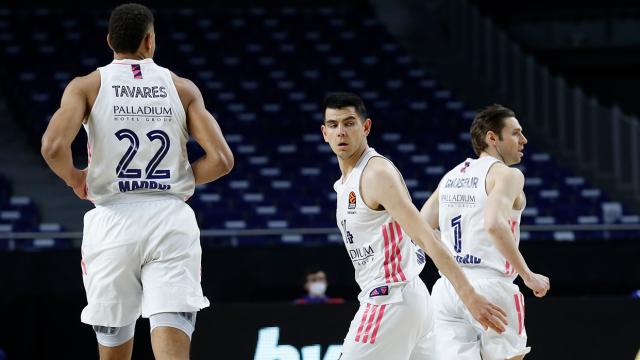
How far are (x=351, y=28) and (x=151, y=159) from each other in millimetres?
20784

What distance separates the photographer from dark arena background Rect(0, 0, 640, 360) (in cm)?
926

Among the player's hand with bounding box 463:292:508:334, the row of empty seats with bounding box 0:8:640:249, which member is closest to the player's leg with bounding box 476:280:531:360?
the player's hand with bounding box 463:292:508:334

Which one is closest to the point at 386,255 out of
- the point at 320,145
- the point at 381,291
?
the point at 381,291

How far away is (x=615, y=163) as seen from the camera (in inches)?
771

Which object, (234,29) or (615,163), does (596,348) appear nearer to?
(615,163)

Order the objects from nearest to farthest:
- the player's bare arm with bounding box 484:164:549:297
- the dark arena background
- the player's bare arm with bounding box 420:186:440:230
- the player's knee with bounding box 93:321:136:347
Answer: the player's knee with bounding box 93:321:136:347, the player's bare arm with bounding box 484:164:549:297, the player's bare arm with bounding box 420:186:440:230, the dark arena background

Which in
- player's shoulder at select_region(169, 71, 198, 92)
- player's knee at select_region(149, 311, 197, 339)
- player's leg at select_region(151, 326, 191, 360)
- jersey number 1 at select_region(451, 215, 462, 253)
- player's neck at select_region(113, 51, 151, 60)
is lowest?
player's leg at select_region(151, 326, 191, 360)

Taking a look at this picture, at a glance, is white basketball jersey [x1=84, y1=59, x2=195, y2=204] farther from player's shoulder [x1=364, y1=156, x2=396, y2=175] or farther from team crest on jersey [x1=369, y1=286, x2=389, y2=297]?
team crest on jersey [x1=369, y1=286, x2=389, y2=297]

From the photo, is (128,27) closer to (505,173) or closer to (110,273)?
(110,273)

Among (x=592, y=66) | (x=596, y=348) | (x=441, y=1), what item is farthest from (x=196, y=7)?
(x=596, y=348)

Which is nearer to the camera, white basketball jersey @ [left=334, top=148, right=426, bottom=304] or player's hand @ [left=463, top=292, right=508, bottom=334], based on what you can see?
player's hand @ [left=463, top=292, right=508, bottom=334]

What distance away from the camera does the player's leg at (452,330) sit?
6703 millimetres

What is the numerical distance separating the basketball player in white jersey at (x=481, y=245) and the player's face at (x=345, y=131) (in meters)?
1.24

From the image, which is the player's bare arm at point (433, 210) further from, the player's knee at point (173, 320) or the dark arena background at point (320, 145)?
the player's knee at point (173, 320)
